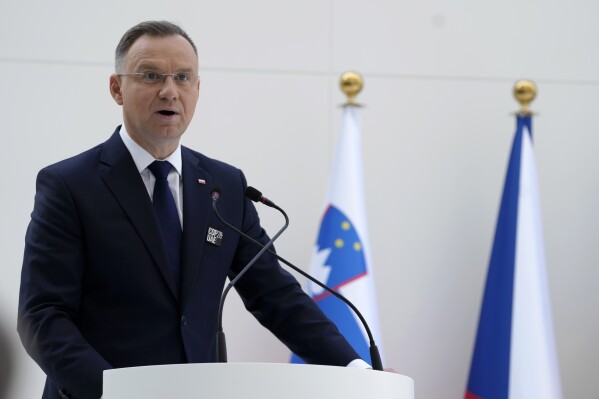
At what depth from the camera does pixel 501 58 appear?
5406 mm

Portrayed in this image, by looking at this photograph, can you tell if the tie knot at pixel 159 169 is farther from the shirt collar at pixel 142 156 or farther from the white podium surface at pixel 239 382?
the white podium surface at pixel 239 382

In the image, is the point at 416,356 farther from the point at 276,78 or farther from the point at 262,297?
the point at 262,297

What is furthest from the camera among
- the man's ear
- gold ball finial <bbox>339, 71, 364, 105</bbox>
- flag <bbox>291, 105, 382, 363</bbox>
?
gold ball finial <bbox>339, 71, 364, 105</bbox>

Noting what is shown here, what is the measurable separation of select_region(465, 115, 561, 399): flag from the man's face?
7.96ft

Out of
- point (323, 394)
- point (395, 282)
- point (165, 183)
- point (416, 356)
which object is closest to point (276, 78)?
point (395, 282)

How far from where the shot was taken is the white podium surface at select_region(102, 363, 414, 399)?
194 centimetres

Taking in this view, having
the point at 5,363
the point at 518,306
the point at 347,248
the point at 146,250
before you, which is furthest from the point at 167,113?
the point at 518,306

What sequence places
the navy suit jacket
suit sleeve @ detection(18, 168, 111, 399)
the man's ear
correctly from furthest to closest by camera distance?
the man's ear
the navy suit jacket
suit sleeve @ detection(18, 168, 111, 399)

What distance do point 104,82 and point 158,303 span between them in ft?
8.57

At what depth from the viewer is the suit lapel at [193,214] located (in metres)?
2.71

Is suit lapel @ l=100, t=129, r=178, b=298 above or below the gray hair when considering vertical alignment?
below

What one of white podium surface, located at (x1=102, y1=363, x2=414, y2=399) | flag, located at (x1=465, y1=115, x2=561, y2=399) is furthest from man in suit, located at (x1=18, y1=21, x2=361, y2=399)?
flag, located at (x1=465, y1=115, x2=561, y2=399)

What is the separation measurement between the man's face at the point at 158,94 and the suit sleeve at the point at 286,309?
1.00 feet

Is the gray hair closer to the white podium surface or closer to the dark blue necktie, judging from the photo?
the dark blue necktie
